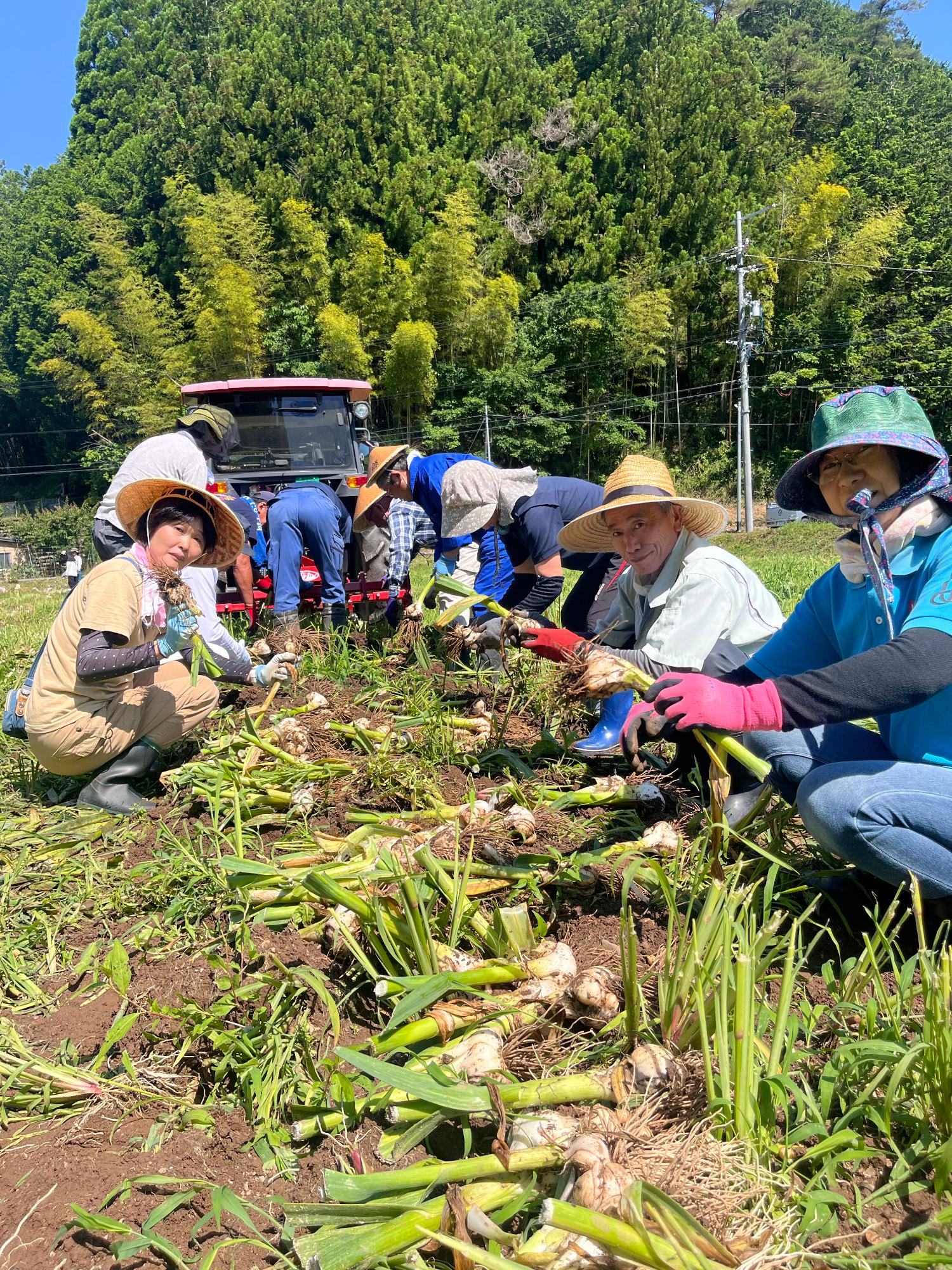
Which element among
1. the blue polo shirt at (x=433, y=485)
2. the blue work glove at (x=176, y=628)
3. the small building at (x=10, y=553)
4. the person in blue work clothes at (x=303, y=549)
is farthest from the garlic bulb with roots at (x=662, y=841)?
the small building at (x=10, y=553)

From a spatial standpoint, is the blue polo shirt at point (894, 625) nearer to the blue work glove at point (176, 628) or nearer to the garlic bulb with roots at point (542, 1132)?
the garlic bulb with roots at point (542, 1132)

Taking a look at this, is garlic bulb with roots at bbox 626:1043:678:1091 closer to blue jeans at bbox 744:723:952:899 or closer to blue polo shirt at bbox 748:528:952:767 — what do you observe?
blue jeans at bbox 744:723:952:899

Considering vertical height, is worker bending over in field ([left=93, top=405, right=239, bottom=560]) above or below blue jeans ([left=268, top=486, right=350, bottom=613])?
above

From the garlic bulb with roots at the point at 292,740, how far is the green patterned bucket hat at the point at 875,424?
2238 mm

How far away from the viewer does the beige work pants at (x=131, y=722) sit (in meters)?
3.51

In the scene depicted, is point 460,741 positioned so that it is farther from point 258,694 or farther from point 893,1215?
point 893,1215

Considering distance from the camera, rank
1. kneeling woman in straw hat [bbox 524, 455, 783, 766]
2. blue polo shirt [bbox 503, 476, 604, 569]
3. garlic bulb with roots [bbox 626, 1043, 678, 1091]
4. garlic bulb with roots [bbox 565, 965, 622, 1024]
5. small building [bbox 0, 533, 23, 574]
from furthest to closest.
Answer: small building [bbox 0, 533, 23, 574] < blue polo shirt [bbox 503, 476, 604, 569] < kneeling woman in straw hat [bbox 524, 455, 783, 766] < garlic bulb with roots [bbox 565, 965, 622, 1024] < garlic bulb with roots [bbox 626, 1043, 678, 1091]

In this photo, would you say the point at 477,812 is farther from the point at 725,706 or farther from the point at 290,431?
the point at 290,431

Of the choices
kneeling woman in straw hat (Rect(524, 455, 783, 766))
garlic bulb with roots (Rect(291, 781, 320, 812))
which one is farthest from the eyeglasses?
garlic bulb with roots (Rect(291, 781, 320, 812))

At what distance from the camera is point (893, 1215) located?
144 cm

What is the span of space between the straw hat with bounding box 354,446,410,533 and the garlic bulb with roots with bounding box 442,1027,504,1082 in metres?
4.32

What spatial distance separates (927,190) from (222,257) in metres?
32.3

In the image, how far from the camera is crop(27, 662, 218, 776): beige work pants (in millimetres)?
3508

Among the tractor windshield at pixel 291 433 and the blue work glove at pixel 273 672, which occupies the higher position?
the tractor windshield at pixel 291 433
